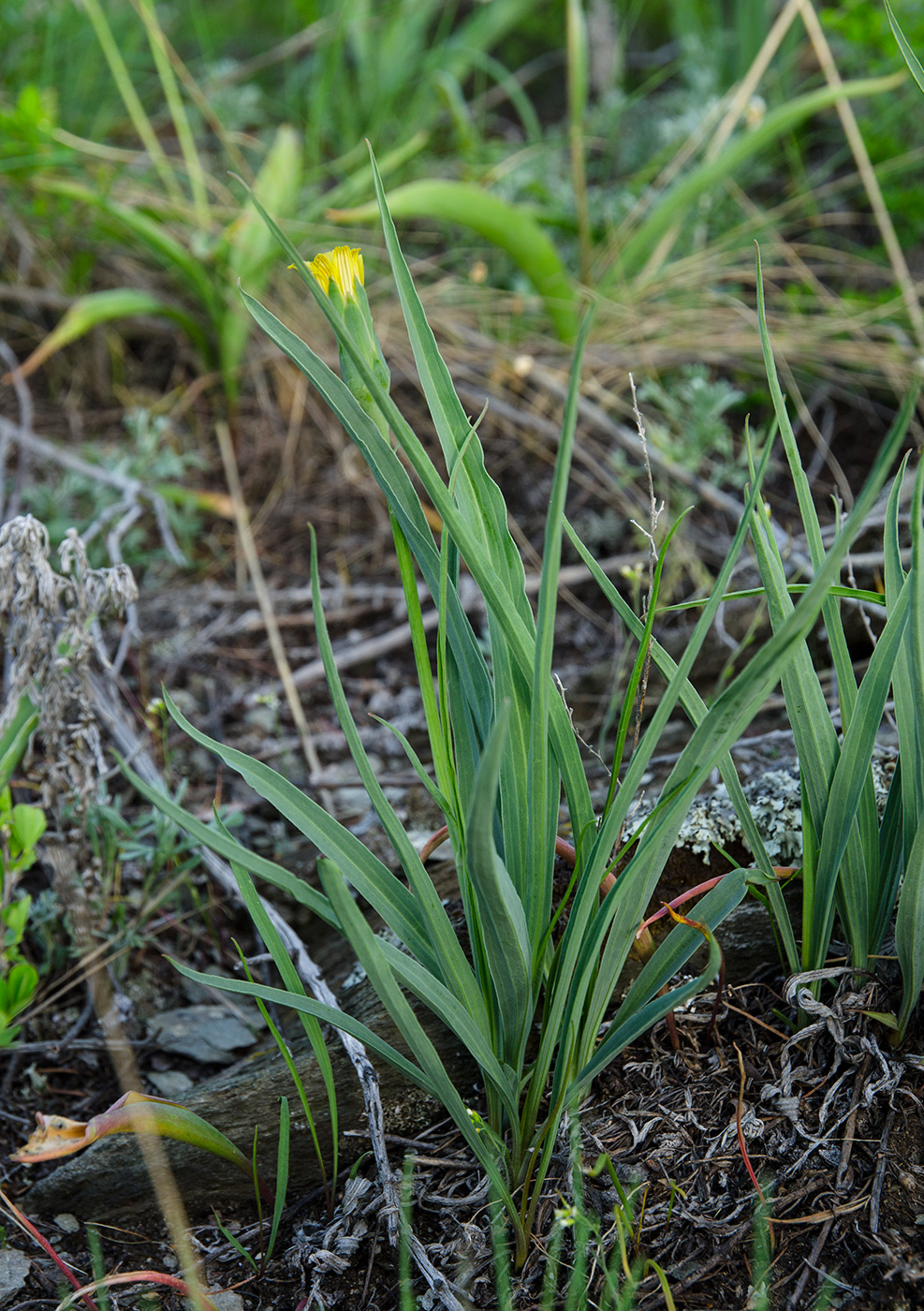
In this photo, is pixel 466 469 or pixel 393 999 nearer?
pixel 393 999

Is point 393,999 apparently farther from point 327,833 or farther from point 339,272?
point 339,272

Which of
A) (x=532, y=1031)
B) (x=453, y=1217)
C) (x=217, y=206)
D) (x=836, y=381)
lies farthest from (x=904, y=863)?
(x=217, y=206)

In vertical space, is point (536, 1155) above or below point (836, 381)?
below

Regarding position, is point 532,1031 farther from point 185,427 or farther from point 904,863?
point 185,427

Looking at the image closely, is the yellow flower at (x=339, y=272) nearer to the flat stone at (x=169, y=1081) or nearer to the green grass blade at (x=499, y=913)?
the green grass blade at (x=499, y=913)

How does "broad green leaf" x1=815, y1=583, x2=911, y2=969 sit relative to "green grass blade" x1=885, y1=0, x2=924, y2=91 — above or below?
below

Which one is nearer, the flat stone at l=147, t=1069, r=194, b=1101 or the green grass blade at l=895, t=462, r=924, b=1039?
the green grass blade at l=895, t=462, r=924, b=1039

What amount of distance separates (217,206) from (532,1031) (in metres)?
2.52

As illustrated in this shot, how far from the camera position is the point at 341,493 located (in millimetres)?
2328

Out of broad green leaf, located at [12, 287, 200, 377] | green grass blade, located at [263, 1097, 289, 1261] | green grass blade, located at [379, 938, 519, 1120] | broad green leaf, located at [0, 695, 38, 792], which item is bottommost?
green grass blade, located at [263, 1097, 289, 1261]

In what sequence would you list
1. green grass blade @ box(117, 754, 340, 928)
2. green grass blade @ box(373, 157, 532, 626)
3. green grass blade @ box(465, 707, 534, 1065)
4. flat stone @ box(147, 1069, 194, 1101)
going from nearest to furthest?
green grass blade @ box(465, 707, 534, 1065) → green grass blade @ box(117, 754, 340, 928) → green grass blade @ box(373, 157, 532, 626) → flat stone @ box(147, 1069, 194, 1101)

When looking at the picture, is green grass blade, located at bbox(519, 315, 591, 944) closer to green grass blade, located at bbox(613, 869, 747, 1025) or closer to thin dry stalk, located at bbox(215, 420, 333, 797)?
green grass blade, located at bbox(613, 869, 747, 1025)

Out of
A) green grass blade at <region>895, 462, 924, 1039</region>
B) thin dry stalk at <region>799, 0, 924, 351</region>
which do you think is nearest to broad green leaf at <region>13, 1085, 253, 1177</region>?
green grass blade at <region>895, 462, 924, 1039</region>

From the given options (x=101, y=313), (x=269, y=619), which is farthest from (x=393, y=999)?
(x=101, y=313)
